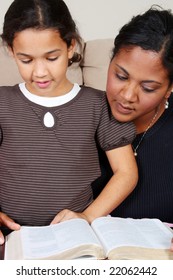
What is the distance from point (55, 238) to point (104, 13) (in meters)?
1.61

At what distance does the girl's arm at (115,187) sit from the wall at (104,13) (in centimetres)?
123

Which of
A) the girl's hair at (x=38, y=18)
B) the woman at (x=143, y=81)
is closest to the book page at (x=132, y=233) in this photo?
the woman at (x=143, y=81)

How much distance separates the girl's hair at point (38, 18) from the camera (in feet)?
3.36

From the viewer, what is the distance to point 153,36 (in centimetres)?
109

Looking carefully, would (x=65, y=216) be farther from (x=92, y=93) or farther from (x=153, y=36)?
(x=153, y=36)

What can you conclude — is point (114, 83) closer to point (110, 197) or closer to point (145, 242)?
point (110, 197)

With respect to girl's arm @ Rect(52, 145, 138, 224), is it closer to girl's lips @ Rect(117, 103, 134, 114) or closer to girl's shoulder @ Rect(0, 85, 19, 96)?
girl's lips @ Rect(117, 103, 134, 114)

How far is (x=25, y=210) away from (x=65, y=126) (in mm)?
240

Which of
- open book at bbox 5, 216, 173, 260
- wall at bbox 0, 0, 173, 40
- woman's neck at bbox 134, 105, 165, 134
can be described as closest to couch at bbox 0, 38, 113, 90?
wall at bbox 0, 0, 173, 40

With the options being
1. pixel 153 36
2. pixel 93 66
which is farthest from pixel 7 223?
pixel 93 66

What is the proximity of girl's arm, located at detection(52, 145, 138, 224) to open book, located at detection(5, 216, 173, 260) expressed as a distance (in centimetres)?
9

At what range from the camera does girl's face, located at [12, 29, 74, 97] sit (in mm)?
1007

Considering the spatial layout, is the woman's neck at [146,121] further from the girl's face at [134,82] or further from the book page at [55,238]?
the book page at [55,238]

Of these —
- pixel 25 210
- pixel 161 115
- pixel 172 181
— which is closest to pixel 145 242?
pixel 25 210
